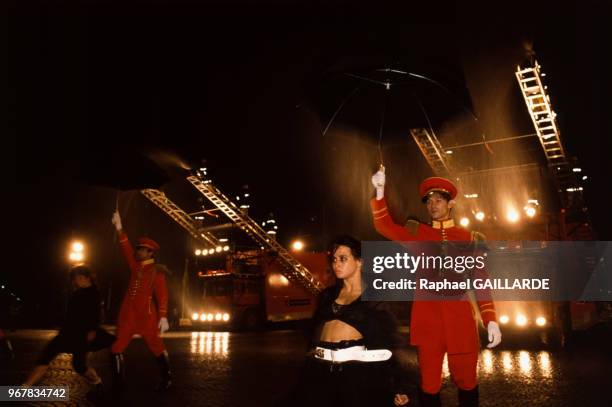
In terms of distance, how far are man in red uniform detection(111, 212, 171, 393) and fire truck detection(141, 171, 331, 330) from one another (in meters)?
14.0

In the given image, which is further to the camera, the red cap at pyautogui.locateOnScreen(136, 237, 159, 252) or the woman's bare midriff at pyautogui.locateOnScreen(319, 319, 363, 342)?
the red cap at pyautogui.locateOnScreen(136, 237, 159, 252)

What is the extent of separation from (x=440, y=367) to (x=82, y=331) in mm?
4704

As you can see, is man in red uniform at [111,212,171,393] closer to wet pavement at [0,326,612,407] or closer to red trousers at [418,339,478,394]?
wet pavement at [0,326,612,407]

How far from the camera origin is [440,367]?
3857 mm

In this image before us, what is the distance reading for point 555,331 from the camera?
11.7 meters

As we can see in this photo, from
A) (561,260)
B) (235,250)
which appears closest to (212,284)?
(235,250)

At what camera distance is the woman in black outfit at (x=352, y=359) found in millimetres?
3094

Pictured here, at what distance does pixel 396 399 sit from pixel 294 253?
20.4 metres

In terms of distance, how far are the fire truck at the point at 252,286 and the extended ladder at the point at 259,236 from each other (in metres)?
0.04

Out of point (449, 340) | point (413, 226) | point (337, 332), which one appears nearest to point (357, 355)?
point (337, 332)

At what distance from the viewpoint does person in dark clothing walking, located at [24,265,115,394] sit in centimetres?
640

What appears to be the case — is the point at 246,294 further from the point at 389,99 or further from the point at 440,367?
the point at 440,367

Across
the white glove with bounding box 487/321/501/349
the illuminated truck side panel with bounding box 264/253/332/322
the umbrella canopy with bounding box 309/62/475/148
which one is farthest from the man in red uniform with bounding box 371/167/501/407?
the illuminated truck side panel with bounding box 264/253/332/322

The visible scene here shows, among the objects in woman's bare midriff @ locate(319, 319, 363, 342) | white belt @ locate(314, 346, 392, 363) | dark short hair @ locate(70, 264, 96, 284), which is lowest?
white belt @ locate(314, 346, 392, 363)
